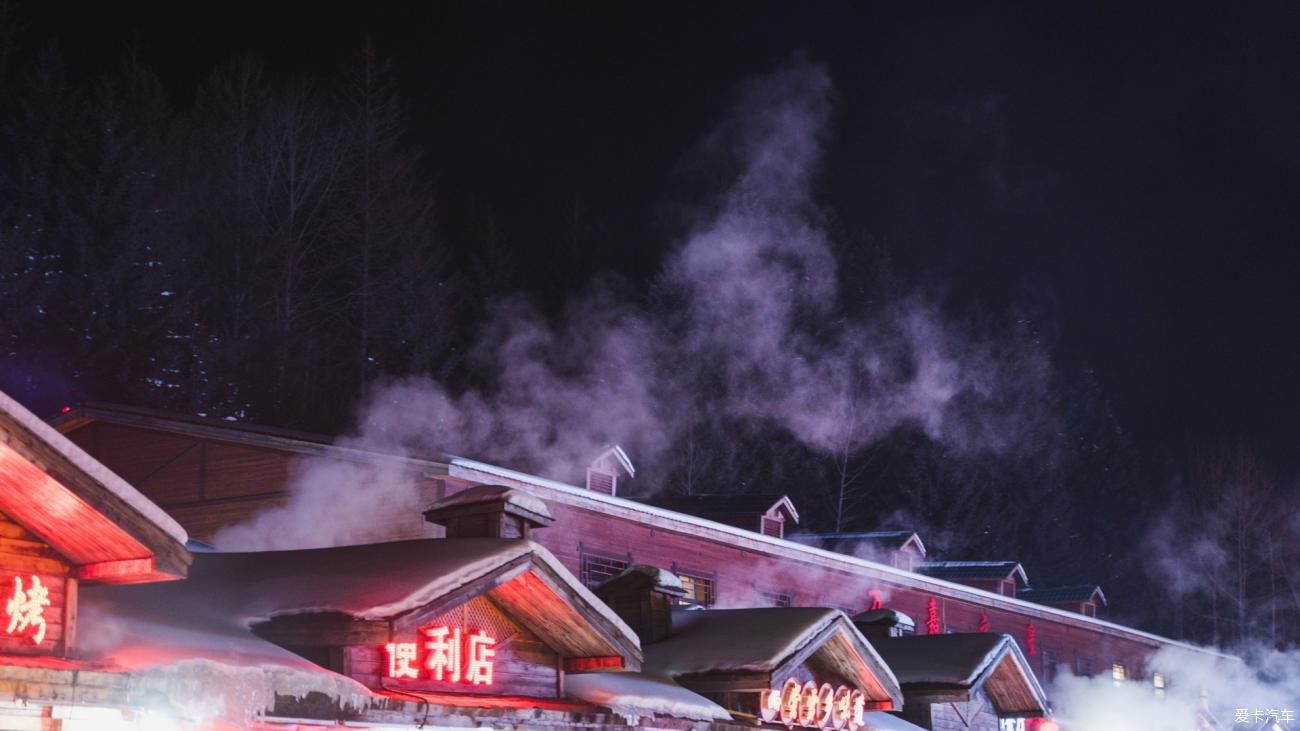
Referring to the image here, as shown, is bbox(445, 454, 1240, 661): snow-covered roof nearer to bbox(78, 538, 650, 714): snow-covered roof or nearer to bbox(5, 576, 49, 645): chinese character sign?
bbox(78, 538, 650, 714): snow-covered roof

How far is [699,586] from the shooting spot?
1104 inches

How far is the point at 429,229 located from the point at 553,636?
26.2m

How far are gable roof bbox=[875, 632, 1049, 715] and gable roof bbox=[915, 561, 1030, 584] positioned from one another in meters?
13.1

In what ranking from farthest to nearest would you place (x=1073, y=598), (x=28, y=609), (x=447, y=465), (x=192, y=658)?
(x=1073, y=598), (x=447, y=465), (x=192, y=658), (x=28, y=609)

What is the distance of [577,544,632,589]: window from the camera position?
79.7 feet

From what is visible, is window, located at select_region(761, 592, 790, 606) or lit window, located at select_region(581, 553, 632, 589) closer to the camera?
lit window, located at select_region(581, 553, 632, 589)

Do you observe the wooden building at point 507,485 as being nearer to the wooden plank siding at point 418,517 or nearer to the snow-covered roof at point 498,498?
the wooden plank siding at point 418,517

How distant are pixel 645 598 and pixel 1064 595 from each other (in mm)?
28226

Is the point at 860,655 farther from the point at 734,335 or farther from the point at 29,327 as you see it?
the point at 734,335

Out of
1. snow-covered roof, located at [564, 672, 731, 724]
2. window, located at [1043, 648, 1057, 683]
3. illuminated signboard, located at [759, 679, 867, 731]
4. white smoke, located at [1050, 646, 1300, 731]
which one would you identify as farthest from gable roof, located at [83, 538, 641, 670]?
window, located at [1043, 648, 1057, 683]

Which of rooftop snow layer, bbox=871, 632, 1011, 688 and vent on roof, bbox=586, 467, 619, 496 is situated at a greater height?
vent on roof, bbox=586, 467, 619, 496

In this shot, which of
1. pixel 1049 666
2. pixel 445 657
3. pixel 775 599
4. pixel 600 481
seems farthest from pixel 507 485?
pixel 1049 666

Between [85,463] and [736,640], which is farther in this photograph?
[736,640]

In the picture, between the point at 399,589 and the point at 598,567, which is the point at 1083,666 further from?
the point at 399,589
